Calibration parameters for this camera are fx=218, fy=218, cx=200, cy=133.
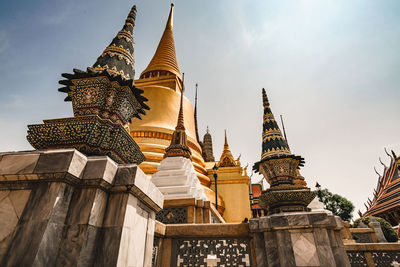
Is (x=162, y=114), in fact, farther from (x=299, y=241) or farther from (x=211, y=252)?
(x=299, y=241)

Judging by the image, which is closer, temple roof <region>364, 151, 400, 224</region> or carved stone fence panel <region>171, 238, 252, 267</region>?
carved stone fence panel <region>171, 238, 252, 267</region>

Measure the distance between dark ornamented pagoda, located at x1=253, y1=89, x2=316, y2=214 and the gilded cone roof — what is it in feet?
52.1

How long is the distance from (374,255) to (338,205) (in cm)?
3191

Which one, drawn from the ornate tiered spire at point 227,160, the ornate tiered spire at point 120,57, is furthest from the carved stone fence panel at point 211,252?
the ornate tiered spire at point 227,160

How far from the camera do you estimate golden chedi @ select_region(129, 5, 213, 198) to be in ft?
41.5

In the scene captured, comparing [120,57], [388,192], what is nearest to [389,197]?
[388,192]

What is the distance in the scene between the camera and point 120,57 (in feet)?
9.96

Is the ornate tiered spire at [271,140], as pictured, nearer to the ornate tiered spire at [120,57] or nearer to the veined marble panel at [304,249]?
the veined marble panel at [304,249]

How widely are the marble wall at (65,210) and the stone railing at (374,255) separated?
624 centimetres

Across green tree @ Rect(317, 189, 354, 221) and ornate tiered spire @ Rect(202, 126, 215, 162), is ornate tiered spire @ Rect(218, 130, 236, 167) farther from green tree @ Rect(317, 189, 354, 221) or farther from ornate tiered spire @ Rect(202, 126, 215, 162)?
green tree @ Rect(317, 189, 354, 221)

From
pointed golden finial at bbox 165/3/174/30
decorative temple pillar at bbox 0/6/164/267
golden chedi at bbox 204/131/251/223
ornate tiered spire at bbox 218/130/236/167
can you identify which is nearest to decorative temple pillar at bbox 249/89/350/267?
decorative temple pillar at bbox 0/6/164/267

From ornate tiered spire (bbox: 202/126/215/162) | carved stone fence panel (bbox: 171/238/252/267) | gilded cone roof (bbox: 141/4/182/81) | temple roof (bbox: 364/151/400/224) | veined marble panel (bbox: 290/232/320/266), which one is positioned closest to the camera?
veined marble panel (bbox: 290/232/320/266)

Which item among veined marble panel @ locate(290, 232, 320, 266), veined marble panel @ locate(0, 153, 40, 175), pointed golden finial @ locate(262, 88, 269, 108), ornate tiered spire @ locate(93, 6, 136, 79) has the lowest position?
veined marble panel @ locate(290, 232, 320, 266)

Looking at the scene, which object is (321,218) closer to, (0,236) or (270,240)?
(270,240)
